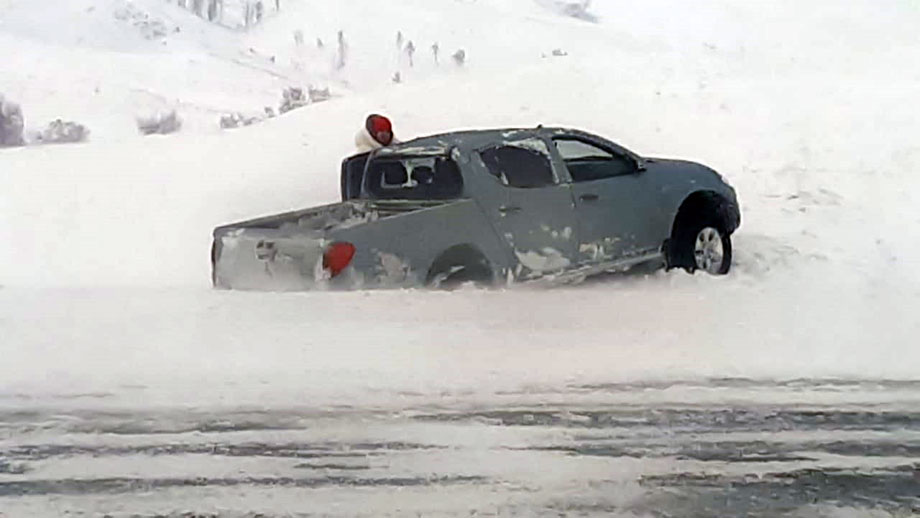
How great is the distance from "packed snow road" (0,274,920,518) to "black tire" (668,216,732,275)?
31 cm

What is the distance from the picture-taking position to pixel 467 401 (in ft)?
16.6

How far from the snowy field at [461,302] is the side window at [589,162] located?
273 mm

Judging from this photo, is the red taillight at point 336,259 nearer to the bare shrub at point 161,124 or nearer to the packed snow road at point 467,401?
the packed snow road at point 467,401

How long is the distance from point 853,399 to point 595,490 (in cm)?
157

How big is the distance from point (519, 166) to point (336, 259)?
128 centimetres

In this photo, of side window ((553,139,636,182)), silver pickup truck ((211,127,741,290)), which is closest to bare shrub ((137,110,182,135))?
silver pickup truck ((211,127,741,290))

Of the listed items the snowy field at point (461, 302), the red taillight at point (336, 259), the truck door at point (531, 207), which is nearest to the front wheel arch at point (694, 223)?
the snowy field at point (461, 302)

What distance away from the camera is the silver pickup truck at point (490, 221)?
5.81m

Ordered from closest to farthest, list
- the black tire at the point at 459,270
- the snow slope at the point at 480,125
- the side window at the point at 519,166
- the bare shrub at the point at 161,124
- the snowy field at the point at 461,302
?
the snowy field at the point at 461,302
the snow slope at the point at 480,125
the black tire at the point at 459,270
the side window at the point at 519,166
the bare shrub at the point at 161,124

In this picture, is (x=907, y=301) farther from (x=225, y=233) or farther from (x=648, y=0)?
(x=225, y=233)

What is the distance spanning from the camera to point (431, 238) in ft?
19.6

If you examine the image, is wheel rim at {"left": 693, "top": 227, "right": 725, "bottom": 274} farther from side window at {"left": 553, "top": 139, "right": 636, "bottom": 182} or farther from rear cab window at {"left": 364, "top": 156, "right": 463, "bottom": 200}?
rear cab window at {"left": 364, "top": 156, "right": 463, "bottom": 200}

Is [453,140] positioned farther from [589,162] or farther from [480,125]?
[589,162]

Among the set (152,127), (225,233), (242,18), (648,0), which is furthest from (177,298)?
(648,0)
